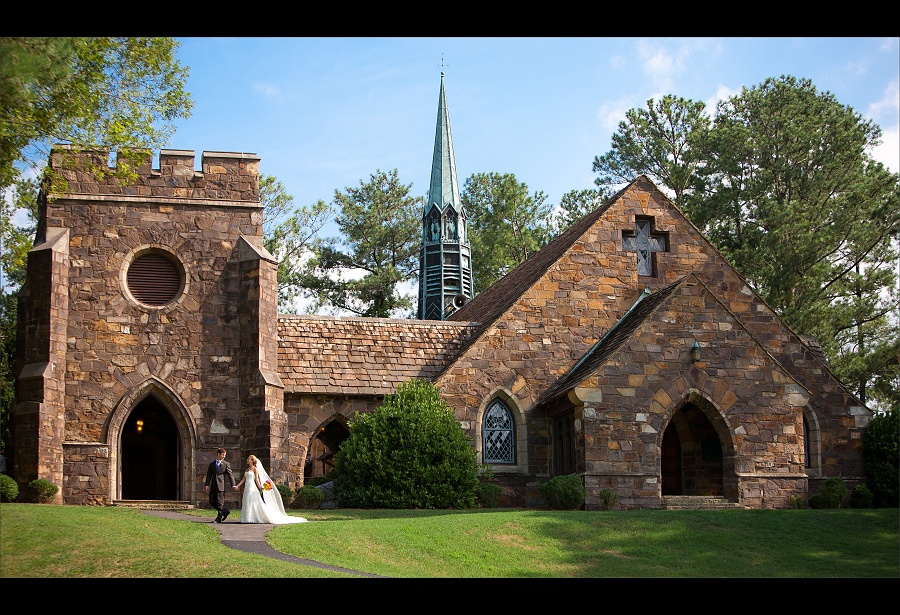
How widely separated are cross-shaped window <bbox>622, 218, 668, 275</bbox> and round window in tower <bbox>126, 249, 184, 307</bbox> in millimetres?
11761

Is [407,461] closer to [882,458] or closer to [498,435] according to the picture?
[498,435]

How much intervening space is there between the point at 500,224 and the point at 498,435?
87.2 feet

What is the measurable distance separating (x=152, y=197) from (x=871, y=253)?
85.7 ft

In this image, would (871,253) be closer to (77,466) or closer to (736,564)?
(736,564)

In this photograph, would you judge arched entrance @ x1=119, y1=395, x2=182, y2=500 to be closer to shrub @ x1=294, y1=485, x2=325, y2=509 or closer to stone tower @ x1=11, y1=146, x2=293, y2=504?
stone tower @ x1=11, y1=146, x2=293, y2=504

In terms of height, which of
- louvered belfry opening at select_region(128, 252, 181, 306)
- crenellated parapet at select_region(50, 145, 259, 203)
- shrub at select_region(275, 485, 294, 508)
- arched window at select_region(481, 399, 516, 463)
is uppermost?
crenellated parapet at select_region(50, 145, 259, 203)

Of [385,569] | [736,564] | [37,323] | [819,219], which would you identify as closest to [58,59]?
[385,569]

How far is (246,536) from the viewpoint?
744 inches

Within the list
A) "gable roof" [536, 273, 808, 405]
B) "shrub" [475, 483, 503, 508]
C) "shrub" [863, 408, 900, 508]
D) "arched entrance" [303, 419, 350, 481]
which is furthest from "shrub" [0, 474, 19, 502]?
"shrub" [863, 408, 900, 508]

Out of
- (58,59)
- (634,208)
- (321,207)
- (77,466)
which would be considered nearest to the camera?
(58,59)

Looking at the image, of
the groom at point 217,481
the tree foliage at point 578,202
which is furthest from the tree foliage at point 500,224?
the groom at point 217,481

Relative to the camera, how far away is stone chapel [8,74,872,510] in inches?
990

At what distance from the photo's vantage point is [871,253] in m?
40.1

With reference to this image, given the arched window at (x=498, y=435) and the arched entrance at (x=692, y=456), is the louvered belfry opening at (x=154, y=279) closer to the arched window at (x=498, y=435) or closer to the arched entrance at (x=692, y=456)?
the arched window at (x=498, y=435)
